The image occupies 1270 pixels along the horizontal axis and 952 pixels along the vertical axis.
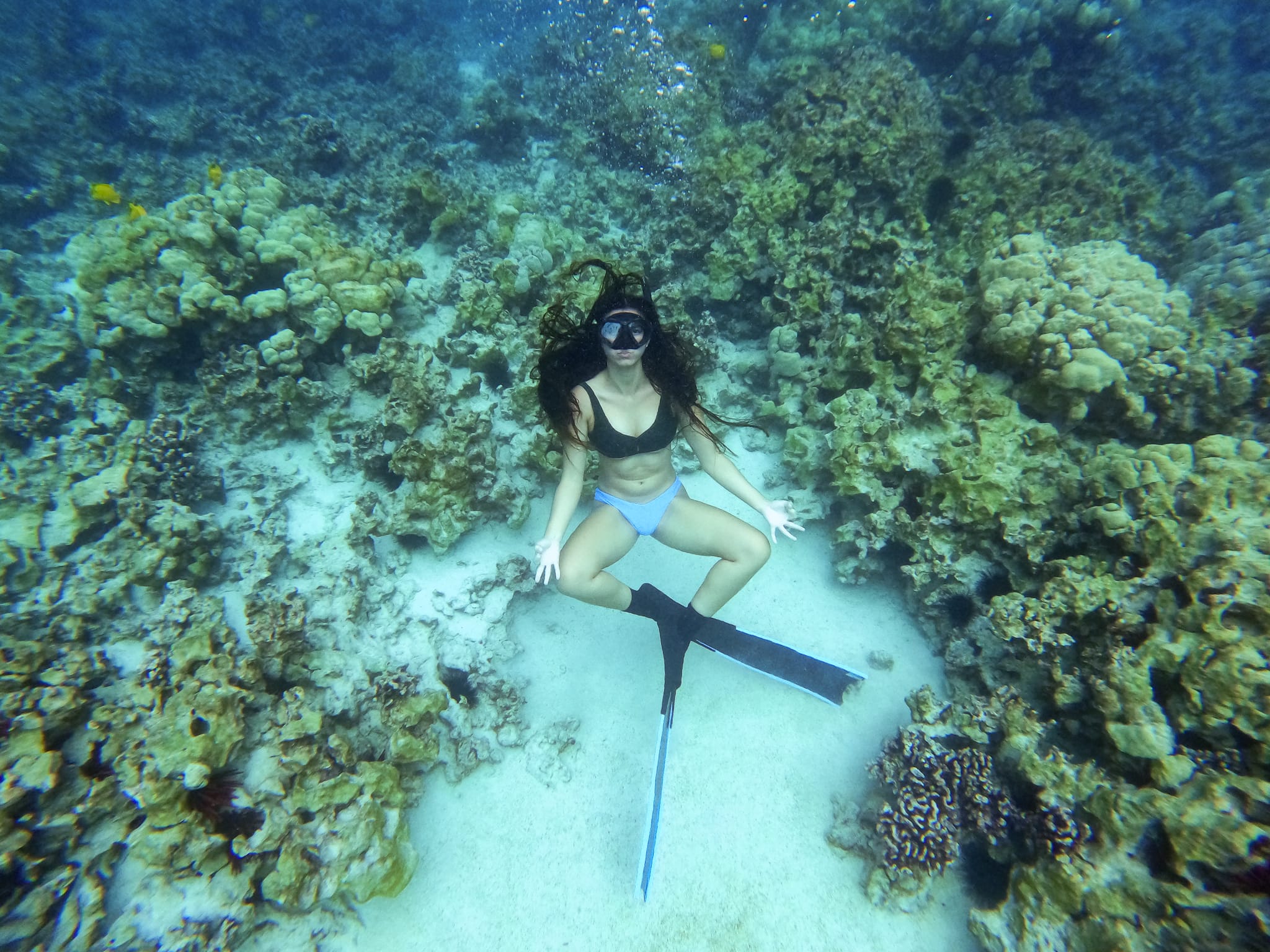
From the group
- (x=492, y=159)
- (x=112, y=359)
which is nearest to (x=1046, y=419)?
(x=112, y=359)

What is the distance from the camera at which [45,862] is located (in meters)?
2.86

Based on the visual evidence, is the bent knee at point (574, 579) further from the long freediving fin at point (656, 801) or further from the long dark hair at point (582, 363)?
the long freediving fin at point (656, 801)

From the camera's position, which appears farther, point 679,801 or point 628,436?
point 679,801

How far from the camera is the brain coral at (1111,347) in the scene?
415 cm

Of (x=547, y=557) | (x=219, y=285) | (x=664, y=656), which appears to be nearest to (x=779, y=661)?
(x=664, y=656)

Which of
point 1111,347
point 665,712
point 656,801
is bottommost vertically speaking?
point 656,801

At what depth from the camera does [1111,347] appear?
421 centimetres

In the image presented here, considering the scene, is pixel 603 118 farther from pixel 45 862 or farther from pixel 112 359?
pixel 45 862

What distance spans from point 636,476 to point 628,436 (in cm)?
37

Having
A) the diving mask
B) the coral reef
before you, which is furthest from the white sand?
the coral reef

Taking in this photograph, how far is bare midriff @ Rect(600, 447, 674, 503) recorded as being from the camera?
151 inches

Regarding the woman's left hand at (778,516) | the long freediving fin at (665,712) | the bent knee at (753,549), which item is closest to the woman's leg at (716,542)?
the bent knee at (753,549)

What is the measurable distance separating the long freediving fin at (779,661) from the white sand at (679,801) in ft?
0.71

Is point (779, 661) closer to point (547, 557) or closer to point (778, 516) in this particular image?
point (778, 516)
